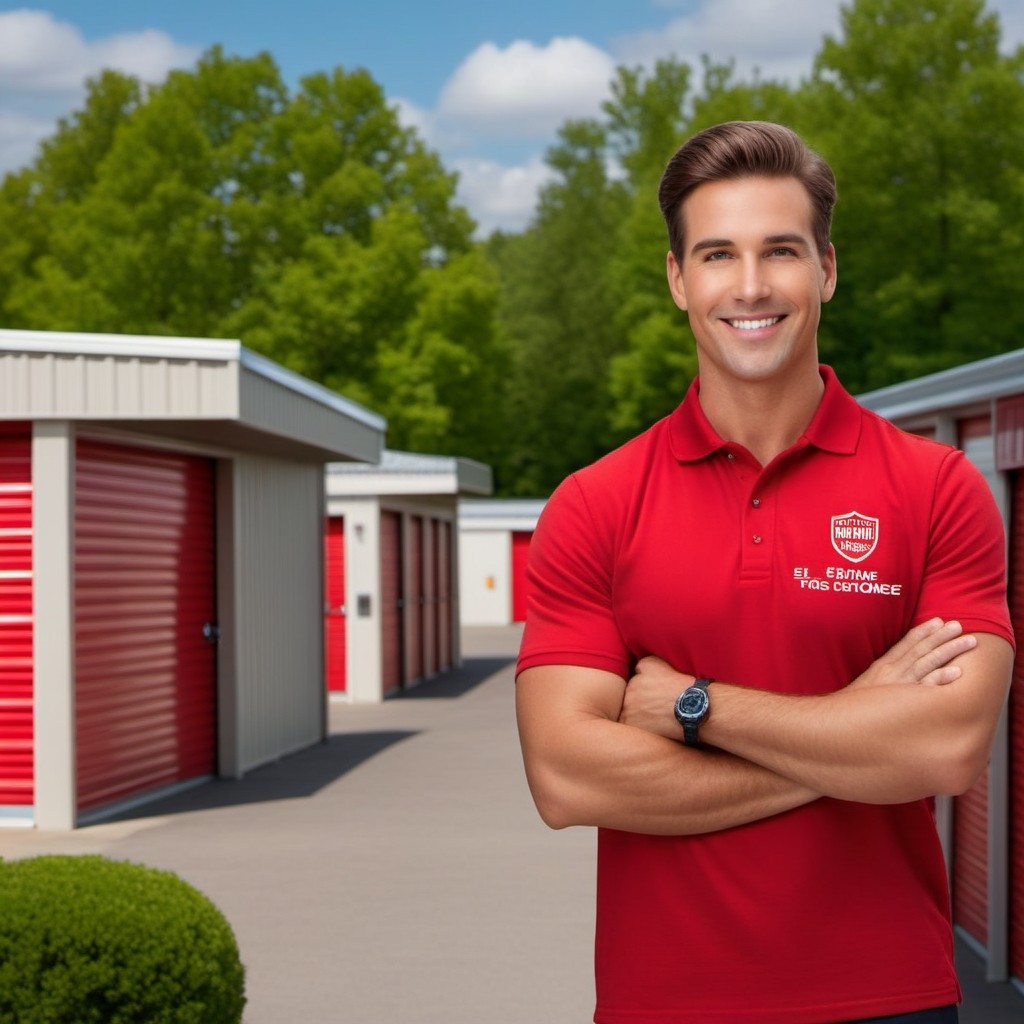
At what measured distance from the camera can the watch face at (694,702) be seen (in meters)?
2.64

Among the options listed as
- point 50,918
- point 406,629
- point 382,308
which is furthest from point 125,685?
point 382,308

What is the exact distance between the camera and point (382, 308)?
40.8m

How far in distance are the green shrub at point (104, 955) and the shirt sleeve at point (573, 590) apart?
2.96 metres

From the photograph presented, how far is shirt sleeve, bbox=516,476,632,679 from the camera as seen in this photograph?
2.72m

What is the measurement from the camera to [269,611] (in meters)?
16.5

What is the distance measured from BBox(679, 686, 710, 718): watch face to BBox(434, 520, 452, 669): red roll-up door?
2646cm

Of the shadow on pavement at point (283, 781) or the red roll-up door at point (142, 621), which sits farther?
the shadow on pavement at point (283, 781)

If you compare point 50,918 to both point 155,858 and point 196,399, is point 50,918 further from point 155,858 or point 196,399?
point 196,399

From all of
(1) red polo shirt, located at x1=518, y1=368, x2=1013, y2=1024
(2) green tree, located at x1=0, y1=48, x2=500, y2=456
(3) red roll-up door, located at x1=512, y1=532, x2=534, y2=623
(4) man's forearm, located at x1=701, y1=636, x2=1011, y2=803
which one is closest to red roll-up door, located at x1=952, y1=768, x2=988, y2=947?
(4) man's forearm, located at x1=701, y1=636, x2=1011, y2=803

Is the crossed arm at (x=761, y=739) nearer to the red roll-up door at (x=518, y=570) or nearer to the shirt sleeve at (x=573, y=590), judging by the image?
the shirt sleeve at (x=573, y=590)

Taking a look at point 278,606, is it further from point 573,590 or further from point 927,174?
point 927,174

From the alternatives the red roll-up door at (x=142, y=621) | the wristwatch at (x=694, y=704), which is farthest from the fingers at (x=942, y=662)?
the red roll-up door at (x=142, y=621)

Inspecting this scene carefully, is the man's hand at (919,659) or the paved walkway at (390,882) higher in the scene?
the man's hand at (919,659)

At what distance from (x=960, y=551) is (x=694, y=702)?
1.51 feet
